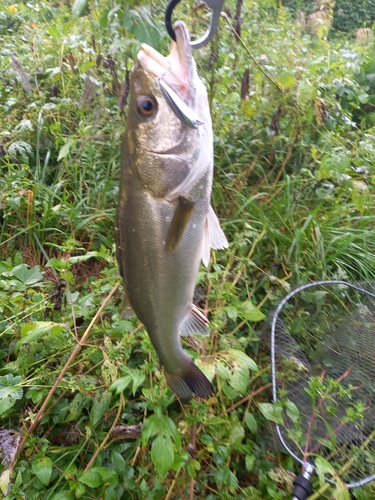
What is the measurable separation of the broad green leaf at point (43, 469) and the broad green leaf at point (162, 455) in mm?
545

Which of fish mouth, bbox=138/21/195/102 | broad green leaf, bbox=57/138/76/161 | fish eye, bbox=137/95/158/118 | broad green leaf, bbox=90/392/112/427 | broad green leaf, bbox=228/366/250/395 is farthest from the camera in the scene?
broad green leaf, bbox=57/138/76/161

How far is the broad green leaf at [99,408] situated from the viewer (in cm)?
166

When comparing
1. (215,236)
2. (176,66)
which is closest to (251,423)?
(215,236)

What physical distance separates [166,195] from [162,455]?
33.3 inches

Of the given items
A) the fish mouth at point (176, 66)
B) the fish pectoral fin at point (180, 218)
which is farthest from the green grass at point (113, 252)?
the fish mouth at point (176, 66)

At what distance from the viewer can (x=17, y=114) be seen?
341cm

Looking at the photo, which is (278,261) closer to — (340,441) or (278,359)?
(278,359)

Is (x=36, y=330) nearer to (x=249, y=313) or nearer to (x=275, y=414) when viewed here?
(x=249, y=313)

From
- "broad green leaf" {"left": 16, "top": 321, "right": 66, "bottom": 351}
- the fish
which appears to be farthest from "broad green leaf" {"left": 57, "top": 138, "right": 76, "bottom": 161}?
the fish

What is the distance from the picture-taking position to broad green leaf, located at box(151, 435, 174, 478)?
1215 mm

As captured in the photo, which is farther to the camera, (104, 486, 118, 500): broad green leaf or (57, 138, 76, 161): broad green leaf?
(57, 138, 76, 161): broad green leaf

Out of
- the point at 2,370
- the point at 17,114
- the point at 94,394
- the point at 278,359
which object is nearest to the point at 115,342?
the point at 94,394

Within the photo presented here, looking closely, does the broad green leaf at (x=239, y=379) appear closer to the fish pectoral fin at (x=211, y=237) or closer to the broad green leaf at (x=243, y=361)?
the broad green leaf at (x=243, y=361)

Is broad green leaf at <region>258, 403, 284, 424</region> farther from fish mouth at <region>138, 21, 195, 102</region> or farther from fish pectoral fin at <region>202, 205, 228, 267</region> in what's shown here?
fish mouth at <region>138, 21, 195, 102</region>
